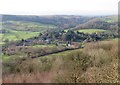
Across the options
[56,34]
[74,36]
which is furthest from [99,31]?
[56,34]

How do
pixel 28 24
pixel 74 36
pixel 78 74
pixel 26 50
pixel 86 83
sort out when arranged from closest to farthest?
pixel 86 83
pixel 78 74
pixel 26 50
pixel 74 36
pixel 28 24

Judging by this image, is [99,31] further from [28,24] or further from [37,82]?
[37,82]

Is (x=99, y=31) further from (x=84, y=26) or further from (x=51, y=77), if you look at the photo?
(x=51, y=77)

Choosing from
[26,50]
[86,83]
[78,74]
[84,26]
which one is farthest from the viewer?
[84,26]

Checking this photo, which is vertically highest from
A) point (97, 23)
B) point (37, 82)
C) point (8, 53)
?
point (97, 23)

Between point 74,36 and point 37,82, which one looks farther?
point 74,36

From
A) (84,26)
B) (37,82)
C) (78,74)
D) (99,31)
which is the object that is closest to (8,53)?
(37,82)

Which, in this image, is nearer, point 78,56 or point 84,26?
point 78,56

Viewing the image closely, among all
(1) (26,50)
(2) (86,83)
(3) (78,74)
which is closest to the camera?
(2) (86,83)

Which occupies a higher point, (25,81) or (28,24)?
(28,24)
